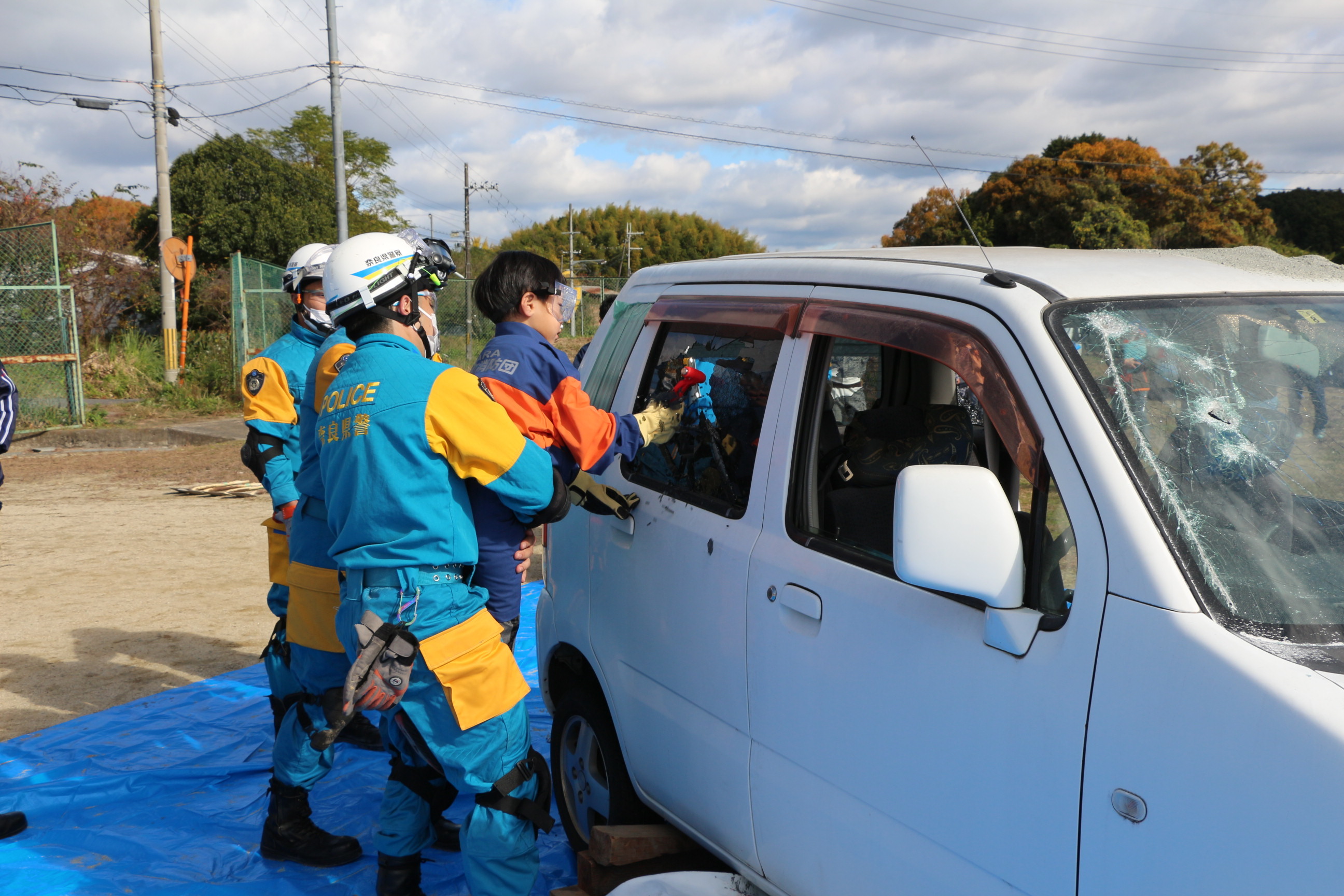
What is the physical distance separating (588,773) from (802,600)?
4.74 feet

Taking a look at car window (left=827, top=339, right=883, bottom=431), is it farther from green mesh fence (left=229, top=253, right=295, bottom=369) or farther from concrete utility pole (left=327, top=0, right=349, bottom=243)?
concrete utility pole (left=327, top=0, right=349, bottom=243)

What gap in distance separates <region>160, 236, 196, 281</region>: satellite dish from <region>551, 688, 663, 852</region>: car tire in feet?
55.8

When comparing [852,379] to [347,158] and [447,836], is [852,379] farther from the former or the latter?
[347,158]

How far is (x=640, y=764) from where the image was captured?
9.16 feet

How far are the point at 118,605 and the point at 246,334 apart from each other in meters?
11.9

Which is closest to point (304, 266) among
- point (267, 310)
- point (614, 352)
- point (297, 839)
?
point (614, 352)

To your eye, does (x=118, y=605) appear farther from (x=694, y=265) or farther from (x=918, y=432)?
(x=918, y=432)

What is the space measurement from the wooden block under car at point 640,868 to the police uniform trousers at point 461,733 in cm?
21

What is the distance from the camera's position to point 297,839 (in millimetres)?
3562

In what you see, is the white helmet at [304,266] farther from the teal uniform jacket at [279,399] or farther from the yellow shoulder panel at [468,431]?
the yellow shoulder panel at [468,431]

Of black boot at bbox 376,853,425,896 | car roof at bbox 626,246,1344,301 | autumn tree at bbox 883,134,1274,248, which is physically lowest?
black boot at bbox 376,853,425,896

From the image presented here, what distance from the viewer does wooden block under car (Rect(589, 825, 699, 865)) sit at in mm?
2770

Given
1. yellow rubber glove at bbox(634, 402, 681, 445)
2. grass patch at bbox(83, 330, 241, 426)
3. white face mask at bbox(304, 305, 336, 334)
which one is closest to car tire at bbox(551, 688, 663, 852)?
yellow rubber glove at bbox(634, 402, 681, 445)

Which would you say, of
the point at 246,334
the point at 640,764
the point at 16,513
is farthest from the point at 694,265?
the point at 246,334
